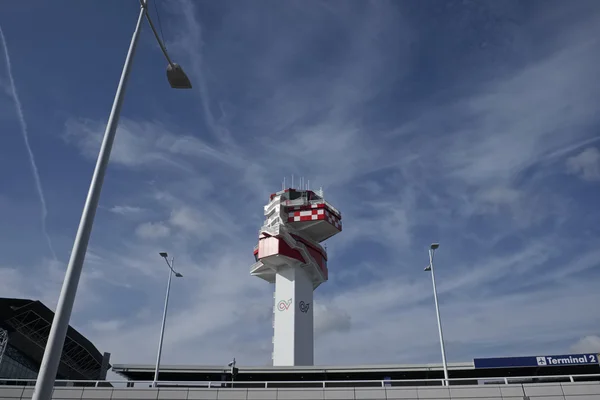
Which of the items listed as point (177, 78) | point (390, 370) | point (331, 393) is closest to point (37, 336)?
point (331, 393)

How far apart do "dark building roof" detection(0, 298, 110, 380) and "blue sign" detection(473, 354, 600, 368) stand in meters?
34.3

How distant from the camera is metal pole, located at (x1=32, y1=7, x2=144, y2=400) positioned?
9602mm

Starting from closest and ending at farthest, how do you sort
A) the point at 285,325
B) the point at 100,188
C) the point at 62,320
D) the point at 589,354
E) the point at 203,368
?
the point at 62,320, the point at 100,188, the point at 589,354, the point at 203,368, the point at 285,325

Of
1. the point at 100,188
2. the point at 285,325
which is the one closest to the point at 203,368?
the point at 285,325

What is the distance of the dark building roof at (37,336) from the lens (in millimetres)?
33688

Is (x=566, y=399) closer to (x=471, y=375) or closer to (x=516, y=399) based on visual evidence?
(x=516, y=399)

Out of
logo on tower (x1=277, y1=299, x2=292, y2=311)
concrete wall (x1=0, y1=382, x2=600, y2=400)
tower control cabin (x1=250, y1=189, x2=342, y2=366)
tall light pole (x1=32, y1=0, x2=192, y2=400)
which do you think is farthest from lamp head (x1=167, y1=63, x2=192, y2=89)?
logo on tower (x1=277, y1=299, x2=292, y2=311)

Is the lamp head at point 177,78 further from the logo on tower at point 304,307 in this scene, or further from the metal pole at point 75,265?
the logo on tower at point 304,307

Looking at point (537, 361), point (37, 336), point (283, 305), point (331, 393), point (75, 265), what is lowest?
point (331, 393)

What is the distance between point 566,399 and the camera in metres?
21.4

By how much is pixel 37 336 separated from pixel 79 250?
3255 cm

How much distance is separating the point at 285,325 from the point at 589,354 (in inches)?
1024

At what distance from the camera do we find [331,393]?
2217 cm

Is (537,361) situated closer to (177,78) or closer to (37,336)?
(177,78)
